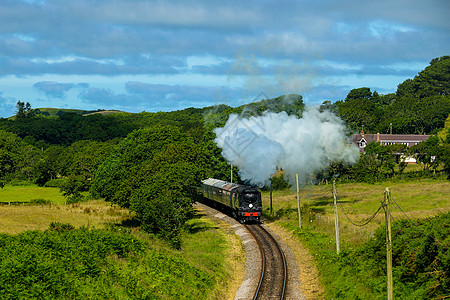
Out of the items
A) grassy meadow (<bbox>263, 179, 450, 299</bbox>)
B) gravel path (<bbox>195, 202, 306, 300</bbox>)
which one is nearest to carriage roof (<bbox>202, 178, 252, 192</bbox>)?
gravel path (<bbox>195, 202, 306, 300</bbox>)

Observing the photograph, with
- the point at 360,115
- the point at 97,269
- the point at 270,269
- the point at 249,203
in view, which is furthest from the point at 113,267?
the point at 360,115

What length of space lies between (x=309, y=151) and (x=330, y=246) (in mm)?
16698

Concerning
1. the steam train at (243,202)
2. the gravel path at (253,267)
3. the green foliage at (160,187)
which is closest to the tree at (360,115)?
the steam train at (243,202)

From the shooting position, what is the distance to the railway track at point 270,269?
30.5 metres

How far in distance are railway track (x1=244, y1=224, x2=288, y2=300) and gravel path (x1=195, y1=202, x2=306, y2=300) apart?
438mm

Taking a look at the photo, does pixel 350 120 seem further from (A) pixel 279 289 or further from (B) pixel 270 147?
(A) pixel 279 289

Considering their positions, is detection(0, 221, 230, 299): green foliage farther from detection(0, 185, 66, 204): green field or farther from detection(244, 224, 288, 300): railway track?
detection(0, 185, 66, 204): green field

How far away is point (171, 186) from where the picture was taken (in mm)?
46594

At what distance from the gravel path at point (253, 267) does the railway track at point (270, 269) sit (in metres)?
0.44

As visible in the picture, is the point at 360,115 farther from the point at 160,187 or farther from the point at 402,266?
the point at 402,266

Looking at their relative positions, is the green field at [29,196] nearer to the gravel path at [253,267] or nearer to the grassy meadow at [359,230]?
the grassy meadow at [359,230]

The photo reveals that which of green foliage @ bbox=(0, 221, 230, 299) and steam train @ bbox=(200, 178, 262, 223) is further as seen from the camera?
steam train @ bbox=(200, 178, 262, 223)

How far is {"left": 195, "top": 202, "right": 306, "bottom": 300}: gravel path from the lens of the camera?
30859 millimetres

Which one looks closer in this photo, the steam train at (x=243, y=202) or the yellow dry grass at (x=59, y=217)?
the yellow dry grass at (x=59, y=217)
